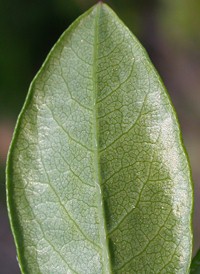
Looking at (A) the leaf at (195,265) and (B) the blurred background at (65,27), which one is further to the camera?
(B) the blurred background at (65,27)

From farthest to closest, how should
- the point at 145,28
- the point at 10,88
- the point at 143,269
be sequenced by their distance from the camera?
the point at 145,28, the point at 10,88, the point at 143,269

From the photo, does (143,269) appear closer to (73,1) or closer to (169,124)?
(169,124)

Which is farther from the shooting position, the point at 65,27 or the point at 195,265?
the point at 65,27

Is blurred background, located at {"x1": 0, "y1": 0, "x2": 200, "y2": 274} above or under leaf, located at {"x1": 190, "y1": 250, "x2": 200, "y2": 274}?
above

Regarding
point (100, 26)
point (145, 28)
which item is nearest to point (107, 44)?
point (100, 26)

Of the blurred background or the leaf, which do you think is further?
the blurred background

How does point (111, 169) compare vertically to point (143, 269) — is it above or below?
above

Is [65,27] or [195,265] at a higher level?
[65,27]

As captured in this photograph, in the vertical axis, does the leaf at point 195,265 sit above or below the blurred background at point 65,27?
below
